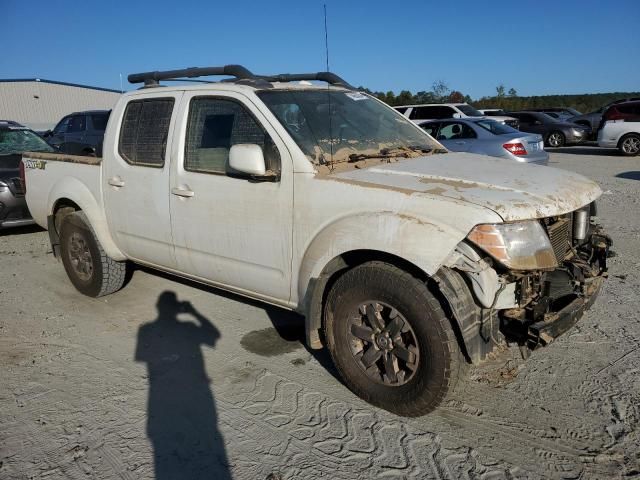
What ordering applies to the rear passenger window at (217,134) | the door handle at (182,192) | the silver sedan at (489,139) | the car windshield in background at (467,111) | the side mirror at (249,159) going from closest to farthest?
1. the side mirror at (249,159)
2. the rear passenger window at (217,134)
3. the door handle at (182,192)
4. the silver sedan at (489,139)
5. the car windshield in background at (467,111)

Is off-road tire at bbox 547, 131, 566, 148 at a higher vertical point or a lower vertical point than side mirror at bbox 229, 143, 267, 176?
lower

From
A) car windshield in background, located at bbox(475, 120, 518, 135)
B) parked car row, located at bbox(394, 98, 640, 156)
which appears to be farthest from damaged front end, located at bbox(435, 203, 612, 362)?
car windshield in background, located at bbox(475, 120, 518, 135)

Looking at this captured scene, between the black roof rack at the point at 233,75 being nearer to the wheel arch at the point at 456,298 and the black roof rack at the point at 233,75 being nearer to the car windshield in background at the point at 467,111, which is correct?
the wheel arch at the point at 456,298

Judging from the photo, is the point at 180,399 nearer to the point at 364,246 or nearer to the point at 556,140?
the point at 364,246

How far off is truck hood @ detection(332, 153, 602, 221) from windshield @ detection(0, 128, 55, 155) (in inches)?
290

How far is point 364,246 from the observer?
284cm

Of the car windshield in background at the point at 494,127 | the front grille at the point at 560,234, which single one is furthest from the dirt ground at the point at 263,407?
the car windshield in background at the point at 494,127

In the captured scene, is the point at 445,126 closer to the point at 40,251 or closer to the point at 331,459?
the point at 40,251

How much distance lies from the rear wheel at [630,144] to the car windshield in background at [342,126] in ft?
49.9

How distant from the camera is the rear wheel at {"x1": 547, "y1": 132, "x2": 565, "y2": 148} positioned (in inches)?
819

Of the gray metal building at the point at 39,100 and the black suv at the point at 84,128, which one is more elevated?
the gray metal building at the point at 39,100

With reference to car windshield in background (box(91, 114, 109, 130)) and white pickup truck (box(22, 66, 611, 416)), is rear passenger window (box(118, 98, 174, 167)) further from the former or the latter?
car windshield in background (box(91, 114, 109, 130))

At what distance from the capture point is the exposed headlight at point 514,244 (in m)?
2.54

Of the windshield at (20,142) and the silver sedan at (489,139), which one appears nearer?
the windshield at (20,142)
